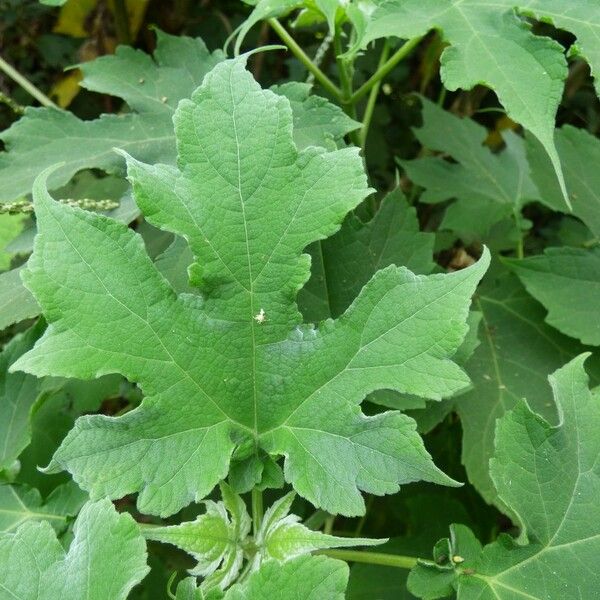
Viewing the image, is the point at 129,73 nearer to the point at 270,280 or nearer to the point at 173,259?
the point at 173,259

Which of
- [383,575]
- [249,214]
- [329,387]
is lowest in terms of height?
[383,575]

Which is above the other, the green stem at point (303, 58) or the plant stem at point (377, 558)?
the green stem at point (303, 58)

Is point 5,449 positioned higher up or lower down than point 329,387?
lower down

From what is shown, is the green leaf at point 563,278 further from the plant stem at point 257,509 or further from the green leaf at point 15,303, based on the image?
the green leaf at point 15,303

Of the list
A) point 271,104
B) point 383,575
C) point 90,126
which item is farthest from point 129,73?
point 383,575

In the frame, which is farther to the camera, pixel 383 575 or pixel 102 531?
pixel 383 575

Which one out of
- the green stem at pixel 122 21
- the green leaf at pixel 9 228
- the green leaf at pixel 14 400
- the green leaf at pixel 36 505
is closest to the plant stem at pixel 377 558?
the green leaf at pixel 36 505

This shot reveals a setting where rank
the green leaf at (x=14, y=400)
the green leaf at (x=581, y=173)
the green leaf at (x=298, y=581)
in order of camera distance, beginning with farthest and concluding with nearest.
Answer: the green leaf at (x=581, y=173)
the green leaf at (x=14, y=400)
the green leaf at (x=298, y=581)

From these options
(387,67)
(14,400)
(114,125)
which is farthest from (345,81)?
(14,400)
